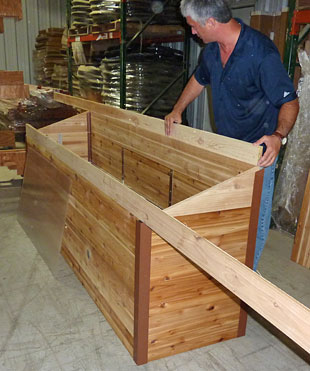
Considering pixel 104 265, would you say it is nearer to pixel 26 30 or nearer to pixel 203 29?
pixel 203 29

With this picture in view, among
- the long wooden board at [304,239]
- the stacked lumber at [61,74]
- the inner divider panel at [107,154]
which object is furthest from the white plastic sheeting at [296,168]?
the stacked lumber at [61,74]

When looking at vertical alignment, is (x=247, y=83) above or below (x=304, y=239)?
above

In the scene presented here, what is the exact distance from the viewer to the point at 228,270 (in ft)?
4.48

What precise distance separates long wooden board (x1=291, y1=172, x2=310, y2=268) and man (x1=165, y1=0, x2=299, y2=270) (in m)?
1.04

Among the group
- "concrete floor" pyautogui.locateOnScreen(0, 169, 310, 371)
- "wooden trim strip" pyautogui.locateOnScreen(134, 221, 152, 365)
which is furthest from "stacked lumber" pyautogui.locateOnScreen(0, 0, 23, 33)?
"wooden trim strip" pyautogui.locateOnScreen(134, 221, 152, 365)

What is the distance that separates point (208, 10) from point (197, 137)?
828 mm

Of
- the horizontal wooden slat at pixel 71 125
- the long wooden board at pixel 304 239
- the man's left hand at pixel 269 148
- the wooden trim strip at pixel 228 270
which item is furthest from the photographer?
the horizontal wooden slat at pixel 71 125

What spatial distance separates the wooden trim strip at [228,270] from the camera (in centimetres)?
114

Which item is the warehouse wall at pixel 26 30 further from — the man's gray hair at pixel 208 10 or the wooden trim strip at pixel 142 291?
the wooden trim strip at pixel 142 291

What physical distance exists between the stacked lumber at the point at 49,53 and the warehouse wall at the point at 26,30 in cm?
48

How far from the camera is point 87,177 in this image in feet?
8.68

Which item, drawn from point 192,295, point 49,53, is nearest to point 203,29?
point 192,295

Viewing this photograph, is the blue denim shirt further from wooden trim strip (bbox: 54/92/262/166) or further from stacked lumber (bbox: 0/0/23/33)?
stacked lumber (bbox: 0/0/23/33)

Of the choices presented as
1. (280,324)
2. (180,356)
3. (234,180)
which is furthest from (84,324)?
(280,324)
